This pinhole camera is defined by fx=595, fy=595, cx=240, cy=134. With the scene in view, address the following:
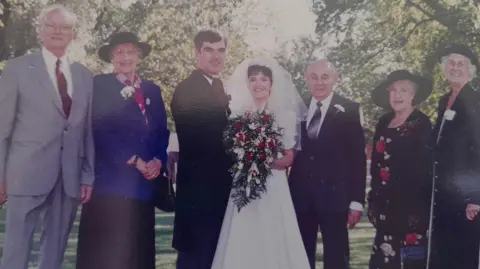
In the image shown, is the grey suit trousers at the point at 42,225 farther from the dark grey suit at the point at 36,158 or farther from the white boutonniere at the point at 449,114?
the white boutonniere at the point at 449,114

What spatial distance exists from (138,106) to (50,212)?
1.04 m

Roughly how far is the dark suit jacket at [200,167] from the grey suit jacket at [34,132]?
820mm

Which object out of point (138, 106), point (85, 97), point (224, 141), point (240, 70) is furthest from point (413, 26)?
point (85, 97)

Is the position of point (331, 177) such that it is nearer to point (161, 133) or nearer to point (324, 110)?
point (324, 110)

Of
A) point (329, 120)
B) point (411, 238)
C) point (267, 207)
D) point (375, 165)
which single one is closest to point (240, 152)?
point (267, 207)

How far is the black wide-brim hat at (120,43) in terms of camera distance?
15.7 feet

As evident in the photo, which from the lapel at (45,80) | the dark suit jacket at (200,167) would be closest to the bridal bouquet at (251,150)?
the dark suit jacket at (200,167)

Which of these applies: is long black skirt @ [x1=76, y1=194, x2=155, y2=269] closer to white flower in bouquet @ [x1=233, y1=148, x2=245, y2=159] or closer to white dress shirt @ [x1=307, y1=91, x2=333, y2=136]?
white flower in bouquet @ [x1=233, y1=148, x2=245, y2=159]

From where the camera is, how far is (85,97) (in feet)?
14.6

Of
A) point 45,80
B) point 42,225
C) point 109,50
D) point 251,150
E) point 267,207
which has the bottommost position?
point 42,225

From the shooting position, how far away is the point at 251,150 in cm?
454

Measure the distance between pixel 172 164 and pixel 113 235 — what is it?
0.79m

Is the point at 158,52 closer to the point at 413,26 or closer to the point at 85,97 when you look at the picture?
the point at 85,97

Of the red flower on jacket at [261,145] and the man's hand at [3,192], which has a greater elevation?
the red flower on jacket at [261,145]
